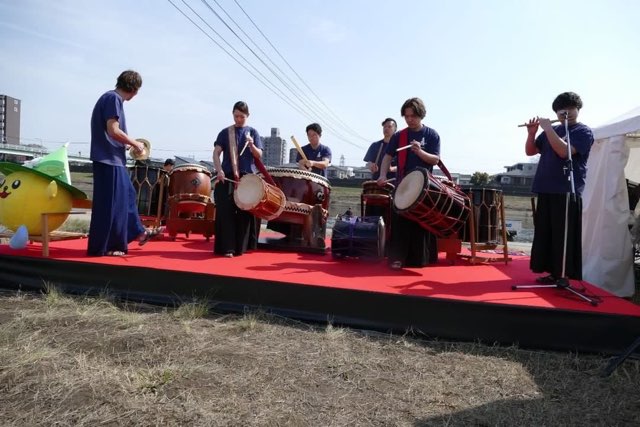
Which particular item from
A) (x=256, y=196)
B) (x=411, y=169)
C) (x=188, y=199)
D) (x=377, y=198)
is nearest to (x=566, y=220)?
(x=411, y=169)

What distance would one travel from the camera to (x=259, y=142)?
4.89 m

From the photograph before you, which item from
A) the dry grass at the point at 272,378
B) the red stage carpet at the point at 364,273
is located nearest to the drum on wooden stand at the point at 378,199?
the red stage carpet at the point at 364,273

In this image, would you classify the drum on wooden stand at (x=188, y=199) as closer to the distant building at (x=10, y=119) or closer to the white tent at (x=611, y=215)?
the white tent at (x=611, y=215)

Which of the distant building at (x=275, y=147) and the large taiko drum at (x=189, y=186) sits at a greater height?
the distant building at (x=275, y=147)

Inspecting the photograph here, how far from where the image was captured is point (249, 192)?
428 cm

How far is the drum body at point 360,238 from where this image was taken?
4426 mm

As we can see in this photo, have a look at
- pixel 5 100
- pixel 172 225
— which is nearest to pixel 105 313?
pixel 172 225

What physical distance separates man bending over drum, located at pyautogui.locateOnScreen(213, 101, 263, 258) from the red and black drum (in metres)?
1.49

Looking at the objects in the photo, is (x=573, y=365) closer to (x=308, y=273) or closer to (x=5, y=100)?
(x=308, y=273)

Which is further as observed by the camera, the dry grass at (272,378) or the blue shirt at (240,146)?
the blue shirt at (240,146)

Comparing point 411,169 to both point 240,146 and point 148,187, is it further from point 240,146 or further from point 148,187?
point 148,187

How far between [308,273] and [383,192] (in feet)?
5.80

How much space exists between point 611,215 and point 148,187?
543cm

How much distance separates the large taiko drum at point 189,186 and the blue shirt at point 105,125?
5.00ft
